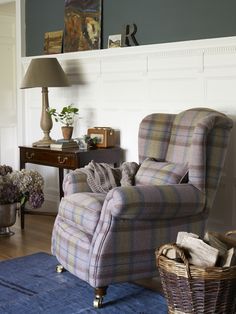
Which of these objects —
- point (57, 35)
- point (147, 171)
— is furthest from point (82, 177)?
point (57, 35)

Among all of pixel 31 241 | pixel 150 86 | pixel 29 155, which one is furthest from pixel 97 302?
pixel 29 155

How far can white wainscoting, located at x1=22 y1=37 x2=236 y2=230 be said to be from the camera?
362cm

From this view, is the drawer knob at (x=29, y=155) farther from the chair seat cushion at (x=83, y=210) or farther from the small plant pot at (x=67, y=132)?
the chair seat cushion at (x=83, y=210)

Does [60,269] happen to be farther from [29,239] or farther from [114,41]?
[114,41]

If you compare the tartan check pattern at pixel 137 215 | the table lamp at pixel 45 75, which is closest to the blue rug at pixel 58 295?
the tartan check pattern at pixel 137 215

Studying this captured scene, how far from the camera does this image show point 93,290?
9.82 feet

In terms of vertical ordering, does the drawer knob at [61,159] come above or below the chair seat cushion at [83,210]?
above

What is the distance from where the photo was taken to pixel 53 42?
15.9 ft

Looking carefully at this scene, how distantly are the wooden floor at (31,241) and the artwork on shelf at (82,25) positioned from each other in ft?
5.12

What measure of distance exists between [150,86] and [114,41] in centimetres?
53

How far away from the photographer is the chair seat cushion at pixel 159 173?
3148 millimetres

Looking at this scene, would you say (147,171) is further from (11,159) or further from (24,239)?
(11,159)

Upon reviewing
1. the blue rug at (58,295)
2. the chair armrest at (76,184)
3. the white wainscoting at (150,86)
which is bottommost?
the blue rug at (58,295)

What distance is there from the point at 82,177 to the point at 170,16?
1.45 meters
